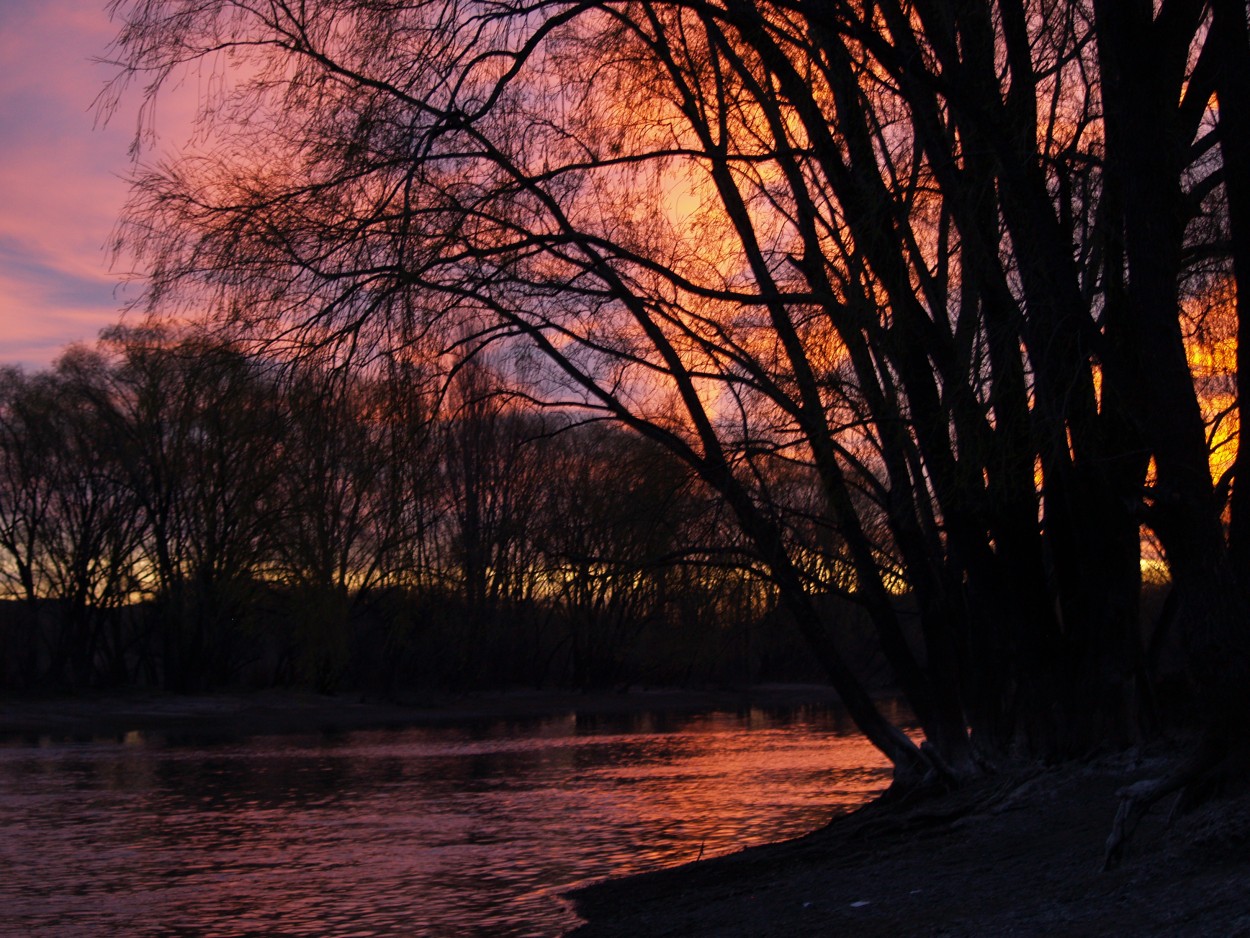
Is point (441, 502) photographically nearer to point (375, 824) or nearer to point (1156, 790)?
point (1156, 790)

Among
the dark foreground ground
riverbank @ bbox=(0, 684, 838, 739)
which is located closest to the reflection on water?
the dark foreground ground

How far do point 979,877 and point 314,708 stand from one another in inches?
1695

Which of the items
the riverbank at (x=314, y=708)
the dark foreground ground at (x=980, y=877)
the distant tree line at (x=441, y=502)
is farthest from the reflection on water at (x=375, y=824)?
the riverbank at (x=314, y=708)

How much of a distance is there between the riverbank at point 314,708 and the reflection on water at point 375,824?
733 centimetres

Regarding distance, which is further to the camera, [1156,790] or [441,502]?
[441,502]

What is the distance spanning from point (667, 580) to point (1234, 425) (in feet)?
16.3

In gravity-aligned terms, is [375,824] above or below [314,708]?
below

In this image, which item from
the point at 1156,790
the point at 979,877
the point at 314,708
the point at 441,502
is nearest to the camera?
the point at 1156,790

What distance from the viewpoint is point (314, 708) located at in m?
49.1

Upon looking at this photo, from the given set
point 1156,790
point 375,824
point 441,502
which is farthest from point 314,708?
point 1156,790

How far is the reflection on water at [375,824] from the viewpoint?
42.7 feet

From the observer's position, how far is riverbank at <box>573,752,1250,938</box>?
670 centimetres

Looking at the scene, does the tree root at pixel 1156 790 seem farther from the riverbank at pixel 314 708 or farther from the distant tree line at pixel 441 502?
the riverbank at pixel 314 708

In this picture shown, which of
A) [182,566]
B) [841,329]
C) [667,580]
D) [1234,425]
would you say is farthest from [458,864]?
[182,566]
